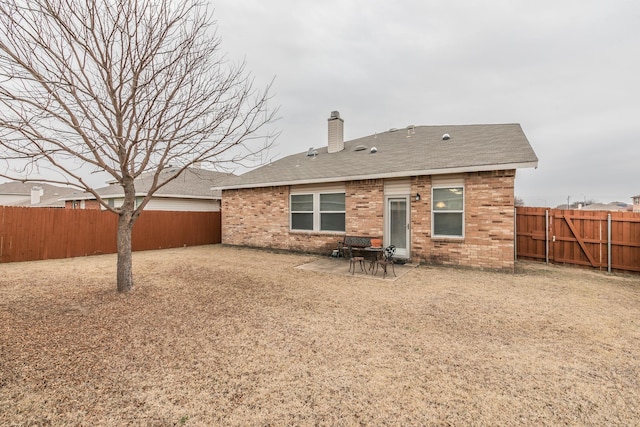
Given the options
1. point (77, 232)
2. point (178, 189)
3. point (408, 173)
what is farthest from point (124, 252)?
point (178, 189)

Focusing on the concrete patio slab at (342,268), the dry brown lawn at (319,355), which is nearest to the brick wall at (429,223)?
the concrete patio slab at (342,268)

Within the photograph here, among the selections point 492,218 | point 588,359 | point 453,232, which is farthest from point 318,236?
point 588,359

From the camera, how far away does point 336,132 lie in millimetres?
13953

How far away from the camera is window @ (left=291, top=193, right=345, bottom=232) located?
10.6m

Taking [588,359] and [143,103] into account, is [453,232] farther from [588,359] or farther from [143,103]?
[143,103]

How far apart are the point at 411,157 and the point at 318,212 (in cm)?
397

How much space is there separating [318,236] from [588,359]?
27.6 feet

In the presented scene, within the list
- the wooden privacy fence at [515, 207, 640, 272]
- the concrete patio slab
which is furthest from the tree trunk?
the wooden privacy fence at [515, 207, 640, 272]

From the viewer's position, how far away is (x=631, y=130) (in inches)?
869

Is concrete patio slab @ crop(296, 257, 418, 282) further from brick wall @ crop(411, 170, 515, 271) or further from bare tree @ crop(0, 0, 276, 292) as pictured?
bare tree @ crop(0, 0, 276, 292)

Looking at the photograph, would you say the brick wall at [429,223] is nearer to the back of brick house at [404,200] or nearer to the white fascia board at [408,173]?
the back of brick house at [404,200]

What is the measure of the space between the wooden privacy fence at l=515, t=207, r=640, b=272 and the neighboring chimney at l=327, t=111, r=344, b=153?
8043mm

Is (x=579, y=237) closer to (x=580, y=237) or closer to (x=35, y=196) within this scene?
(x=580, y=237)

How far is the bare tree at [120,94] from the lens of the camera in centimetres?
452
